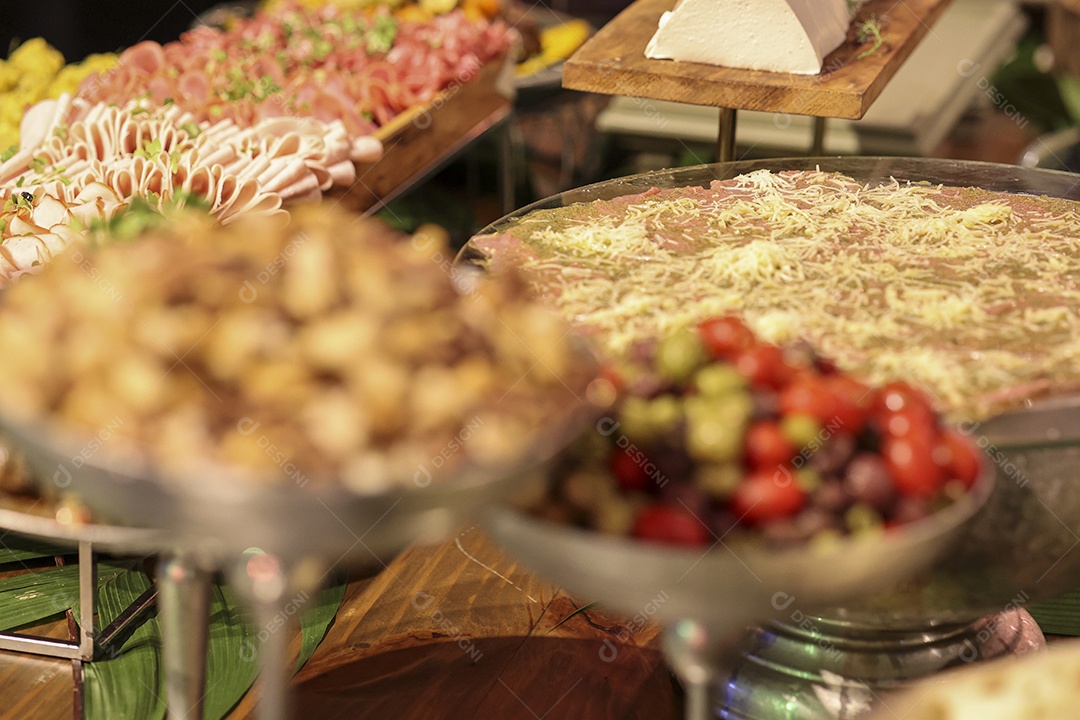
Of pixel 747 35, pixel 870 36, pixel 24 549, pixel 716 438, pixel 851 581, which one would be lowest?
pixel 24 549

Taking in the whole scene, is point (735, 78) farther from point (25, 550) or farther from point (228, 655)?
point (25, 550)

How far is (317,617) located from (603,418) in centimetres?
127

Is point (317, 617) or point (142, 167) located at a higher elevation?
point (142, 167)

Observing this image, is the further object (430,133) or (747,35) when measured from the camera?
(430,133)

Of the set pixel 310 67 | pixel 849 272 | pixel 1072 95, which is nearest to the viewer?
pixel 849 272

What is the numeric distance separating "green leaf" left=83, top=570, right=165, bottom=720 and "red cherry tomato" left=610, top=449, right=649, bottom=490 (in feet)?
4.05

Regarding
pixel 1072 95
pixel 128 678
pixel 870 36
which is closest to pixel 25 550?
pixel 128 678

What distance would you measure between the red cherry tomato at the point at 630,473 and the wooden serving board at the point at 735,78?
146 centimetres

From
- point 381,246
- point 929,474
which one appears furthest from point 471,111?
point 929,474

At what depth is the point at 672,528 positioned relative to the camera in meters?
1.19

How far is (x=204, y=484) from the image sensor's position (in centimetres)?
105

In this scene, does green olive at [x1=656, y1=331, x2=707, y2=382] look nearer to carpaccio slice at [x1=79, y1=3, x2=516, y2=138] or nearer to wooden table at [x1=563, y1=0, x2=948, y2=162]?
wooden table at [x1=563, y1=0, x2=948, y2=162]

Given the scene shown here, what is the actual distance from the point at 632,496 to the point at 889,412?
306 millimetres

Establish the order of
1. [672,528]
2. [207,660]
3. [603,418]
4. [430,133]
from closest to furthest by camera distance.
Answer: [672,528], [603,418], [207,660], [430,133]
